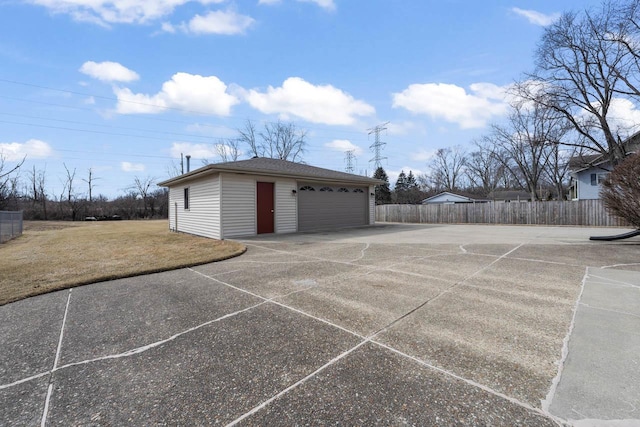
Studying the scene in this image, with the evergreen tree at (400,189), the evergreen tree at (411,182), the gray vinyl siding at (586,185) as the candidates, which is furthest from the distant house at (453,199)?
the evergreen tree at (411,182)

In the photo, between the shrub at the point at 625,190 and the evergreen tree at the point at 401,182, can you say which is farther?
the evergreen tree at the point at 401,182

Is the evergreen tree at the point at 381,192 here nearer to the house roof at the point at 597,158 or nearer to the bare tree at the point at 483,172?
the bare tree at the point at 483,172

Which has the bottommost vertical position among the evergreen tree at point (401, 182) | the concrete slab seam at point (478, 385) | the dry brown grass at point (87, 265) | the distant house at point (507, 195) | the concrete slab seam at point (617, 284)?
the concrete slab seam at point (478, 385)

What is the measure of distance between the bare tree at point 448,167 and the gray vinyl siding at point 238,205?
42.3 m

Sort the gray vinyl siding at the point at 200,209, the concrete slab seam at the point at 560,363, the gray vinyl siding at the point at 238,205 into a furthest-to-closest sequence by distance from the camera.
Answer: the gray vinyl siding at the point at 200,209 < the gray vinyl siding at the point at 238,205 < the concrete slab seam at the point at 560,363

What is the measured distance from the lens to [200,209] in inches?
483

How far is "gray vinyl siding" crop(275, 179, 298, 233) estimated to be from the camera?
12359mm

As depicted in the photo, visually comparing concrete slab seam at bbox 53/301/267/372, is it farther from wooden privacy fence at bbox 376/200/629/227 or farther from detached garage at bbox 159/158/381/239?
wooden privacy fence at bbox 376/200/629/227

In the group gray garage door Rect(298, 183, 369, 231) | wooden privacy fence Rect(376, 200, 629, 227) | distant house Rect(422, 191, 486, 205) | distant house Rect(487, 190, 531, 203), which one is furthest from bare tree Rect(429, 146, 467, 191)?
gray garage door Rect(298, 183, 369, 231)

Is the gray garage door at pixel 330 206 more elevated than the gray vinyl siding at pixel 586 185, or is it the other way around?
the gray vinyl siding at pixel 586 185

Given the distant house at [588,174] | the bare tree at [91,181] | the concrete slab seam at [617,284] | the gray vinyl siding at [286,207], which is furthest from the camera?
the bare tree at [91,181]

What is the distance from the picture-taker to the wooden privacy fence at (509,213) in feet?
52.5

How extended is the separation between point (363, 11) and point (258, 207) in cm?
796

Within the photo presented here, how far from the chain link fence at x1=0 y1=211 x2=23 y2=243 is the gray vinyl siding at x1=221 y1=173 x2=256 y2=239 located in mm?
9953
